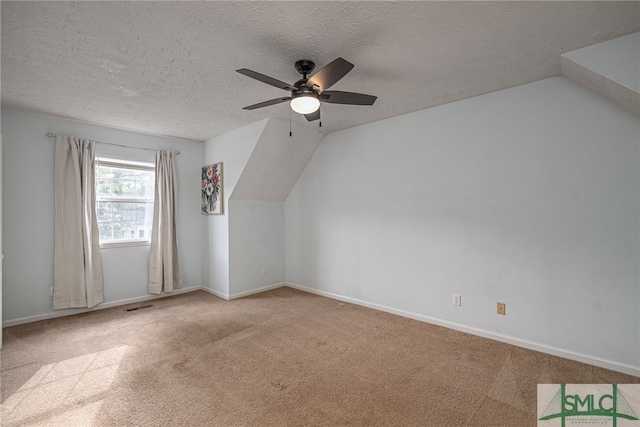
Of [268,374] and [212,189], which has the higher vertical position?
[212,189]

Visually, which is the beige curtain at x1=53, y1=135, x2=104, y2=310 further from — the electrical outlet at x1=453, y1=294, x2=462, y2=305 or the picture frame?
the electrical outlet at x1=453, y1=294, x2=462, y2=305

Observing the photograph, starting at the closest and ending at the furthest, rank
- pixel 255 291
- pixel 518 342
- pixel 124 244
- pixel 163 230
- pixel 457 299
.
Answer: pixel 518 342
pixel 457 299
pixel 124 244
pixel 163 230
pixel 255 291

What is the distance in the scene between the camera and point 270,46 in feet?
6.75

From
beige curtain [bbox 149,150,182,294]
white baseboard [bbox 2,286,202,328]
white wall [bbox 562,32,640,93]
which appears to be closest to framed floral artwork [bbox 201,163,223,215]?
beige curtain [bbox 149,150,182,294]

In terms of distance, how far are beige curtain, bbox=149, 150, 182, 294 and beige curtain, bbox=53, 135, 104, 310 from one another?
0.68m

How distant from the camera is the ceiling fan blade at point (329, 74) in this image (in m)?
1.81

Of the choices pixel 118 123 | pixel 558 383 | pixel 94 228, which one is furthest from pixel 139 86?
pixel 558 383

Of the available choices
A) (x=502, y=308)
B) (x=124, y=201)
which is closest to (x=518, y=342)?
(x=502, y=308)

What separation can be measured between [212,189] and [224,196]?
13.3 inches

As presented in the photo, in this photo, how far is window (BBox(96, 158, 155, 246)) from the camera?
156 inches

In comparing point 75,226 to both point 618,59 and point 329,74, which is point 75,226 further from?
point 618,59

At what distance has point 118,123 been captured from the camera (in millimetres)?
3762

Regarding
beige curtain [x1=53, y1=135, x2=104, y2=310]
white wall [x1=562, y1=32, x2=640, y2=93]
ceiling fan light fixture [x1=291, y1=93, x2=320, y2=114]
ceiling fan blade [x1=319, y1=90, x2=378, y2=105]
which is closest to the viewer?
white wall [x1=562, y1=32, x2=640, y2=93]

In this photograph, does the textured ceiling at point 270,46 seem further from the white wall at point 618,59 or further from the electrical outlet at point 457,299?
the electrical outlet at point 457,299
